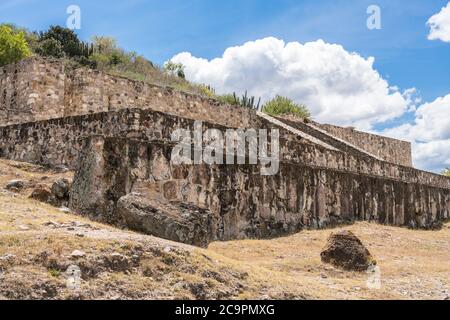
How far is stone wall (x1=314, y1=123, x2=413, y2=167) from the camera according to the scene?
32.9 m

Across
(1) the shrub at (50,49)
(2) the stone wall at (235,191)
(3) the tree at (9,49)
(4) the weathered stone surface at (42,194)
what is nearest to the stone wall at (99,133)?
(2) the stone wall at (235,191)

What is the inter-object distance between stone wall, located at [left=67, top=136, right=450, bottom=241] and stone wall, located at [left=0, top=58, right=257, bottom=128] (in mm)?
8030

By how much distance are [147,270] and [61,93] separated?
1397 centimetres

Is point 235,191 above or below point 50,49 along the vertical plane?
below

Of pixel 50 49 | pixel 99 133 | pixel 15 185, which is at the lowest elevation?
pixel 15 185

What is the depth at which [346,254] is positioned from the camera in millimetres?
8625

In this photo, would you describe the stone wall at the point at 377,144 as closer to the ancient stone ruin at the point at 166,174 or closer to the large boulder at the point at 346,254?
the ancient stone ruin at the point at 166,174

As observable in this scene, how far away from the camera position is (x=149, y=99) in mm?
21203

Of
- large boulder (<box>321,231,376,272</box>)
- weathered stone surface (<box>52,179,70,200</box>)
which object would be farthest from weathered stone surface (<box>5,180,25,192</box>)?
large boulder (<box>321,231,376,272</box>)

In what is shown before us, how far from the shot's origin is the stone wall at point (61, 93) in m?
18.0

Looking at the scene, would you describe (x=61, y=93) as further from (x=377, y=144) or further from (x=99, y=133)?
(x=377, y=144)

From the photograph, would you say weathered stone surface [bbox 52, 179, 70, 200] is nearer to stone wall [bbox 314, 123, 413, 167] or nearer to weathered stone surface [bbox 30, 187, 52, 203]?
weathered stone surface [bbox 30, 187, 52, 203]

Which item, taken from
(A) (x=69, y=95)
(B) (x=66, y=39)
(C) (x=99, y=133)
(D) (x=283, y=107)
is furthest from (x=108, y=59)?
(C) (x=99, y=133)
